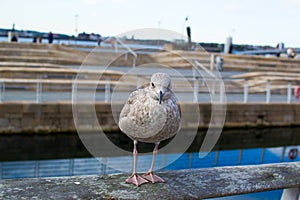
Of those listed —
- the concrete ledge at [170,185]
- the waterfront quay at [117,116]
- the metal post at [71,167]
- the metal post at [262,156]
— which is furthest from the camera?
the metal post at [262,156]

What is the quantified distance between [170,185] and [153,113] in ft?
1.52

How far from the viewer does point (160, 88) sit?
195 centimetres

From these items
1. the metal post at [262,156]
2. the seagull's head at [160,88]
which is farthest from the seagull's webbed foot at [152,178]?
the metal post at [262,156]

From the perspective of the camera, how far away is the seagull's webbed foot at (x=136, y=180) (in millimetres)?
2138

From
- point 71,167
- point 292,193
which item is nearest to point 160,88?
point 292,193

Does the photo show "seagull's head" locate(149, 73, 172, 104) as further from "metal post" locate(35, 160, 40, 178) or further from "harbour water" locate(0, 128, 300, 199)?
"metal post" locate(35, 160, 40, 178)

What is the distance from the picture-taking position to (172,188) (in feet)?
6.93

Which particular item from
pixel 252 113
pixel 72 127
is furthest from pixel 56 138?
pixel 252 113

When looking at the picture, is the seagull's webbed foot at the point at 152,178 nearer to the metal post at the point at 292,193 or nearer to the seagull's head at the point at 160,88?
the seagull's head at the point at 160,88

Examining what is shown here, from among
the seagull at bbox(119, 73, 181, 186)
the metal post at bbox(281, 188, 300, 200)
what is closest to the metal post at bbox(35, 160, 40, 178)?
the seagull at bbox(119, 73, 181, 186)

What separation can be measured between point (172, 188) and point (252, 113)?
10.3 meters

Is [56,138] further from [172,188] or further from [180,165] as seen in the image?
[172,188]

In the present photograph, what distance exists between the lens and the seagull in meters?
1.97

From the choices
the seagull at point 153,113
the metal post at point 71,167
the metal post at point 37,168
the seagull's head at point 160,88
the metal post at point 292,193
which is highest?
the seagull's head at point 160,88
